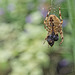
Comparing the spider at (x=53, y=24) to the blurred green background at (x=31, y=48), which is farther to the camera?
the blurred green background at (x=31, y=48)

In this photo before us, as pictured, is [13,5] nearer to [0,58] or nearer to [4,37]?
[4,37]

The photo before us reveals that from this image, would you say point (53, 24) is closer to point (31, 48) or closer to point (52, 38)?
point (52, 38)

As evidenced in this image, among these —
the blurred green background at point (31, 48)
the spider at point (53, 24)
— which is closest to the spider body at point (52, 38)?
the spider at point (53, 24)

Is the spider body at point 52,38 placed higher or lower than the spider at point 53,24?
lower

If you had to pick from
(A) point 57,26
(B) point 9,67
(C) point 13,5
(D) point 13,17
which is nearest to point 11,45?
(B) point 9,67

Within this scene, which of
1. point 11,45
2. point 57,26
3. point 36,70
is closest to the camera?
point 57,26

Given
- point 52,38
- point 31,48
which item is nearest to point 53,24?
point 52,38

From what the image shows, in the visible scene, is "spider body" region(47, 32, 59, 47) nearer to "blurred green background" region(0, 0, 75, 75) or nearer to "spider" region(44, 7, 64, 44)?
"spider" region(44, 7, 64, 44)

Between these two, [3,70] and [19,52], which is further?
[3,70]

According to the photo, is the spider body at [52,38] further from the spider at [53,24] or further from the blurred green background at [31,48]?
the blurred green background at [31,48]
